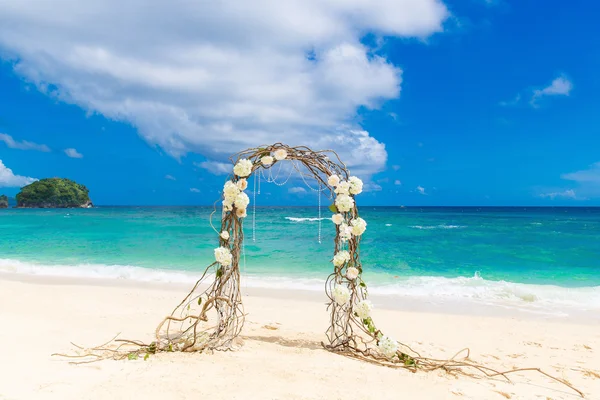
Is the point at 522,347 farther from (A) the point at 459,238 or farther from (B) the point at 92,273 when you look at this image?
(A) the point at 459,238

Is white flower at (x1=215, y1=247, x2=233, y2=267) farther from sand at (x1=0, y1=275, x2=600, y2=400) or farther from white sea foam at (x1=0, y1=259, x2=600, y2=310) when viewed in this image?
white sea foam at (x1=0, y1=259, x2=600, y2=310)

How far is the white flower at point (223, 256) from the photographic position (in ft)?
13.9

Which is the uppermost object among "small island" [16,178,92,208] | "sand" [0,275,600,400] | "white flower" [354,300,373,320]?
"small island" [16,178,92,208]

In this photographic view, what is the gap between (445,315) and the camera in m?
6.89

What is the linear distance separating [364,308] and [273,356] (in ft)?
3.81

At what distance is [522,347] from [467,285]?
5.01m

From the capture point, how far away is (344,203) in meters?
4.40

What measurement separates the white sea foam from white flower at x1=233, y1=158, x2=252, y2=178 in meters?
5.60

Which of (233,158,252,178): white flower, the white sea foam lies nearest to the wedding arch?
(233,158,252,178): white flower

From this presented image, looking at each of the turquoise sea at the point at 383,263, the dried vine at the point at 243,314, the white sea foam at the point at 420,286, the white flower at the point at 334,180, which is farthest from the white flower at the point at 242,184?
the turquoise sea at the point at 383,263

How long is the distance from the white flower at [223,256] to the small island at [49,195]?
287 ft

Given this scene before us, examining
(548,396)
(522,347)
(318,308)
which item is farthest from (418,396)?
(318,308)

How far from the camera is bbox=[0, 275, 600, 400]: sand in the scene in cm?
319

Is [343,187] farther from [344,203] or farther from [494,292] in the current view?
[494,292]
